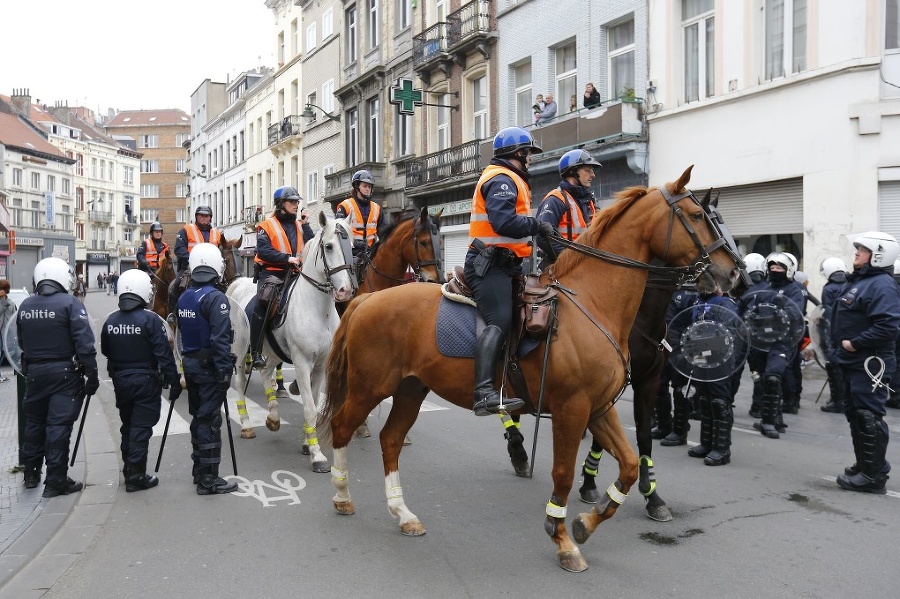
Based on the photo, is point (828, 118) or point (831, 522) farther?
point (828, 118)

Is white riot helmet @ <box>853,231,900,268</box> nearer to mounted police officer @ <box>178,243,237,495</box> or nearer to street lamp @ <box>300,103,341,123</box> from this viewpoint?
mounted police officer @ <box>178,243,237,495</box>

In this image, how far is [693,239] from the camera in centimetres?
495

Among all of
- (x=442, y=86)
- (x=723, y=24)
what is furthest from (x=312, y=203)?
(x=723, y=24)

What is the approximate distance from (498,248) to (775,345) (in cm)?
518

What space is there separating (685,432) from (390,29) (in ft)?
88.8

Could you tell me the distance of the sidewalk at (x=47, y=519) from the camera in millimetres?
4734

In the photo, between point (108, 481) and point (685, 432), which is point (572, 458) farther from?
point (108, 481)

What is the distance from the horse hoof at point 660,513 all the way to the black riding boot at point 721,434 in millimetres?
1845

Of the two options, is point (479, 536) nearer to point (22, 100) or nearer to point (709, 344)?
point (709, 344)

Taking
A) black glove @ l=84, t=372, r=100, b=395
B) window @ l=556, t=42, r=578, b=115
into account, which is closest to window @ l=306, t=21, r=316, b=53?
window @ l=556, t=42, r=578, b=115

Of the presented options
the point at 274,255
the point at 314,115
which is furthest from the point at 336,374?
the point at 314,115

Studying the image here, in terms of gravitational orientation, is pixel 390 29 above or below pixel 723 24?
above

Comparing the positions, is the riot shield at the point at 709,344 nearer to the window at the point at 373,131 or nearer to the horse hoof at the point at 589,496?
the horse hoof at the point at 589,496

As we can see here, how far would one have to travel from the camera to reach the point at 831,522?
18.2ft
